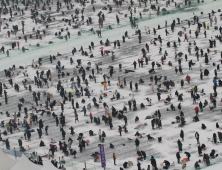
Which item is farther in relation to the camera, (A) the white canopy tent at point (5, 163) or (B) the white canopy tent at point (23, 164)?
(A) the white canopy tent at point (5, 163)

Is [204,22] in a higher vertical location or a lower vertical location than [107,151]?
higher

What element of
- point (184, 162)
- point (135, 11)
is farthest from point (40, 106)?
point (135, 11)

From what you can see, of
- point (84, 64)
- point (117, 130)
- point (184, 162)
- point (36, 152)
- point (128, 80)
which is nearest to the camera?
point (184, 162)

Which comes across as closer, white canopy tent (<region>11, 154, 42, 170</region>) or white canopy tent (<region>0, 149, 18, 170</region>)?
white canopy tent (<region>11, 154, 42, 170</region>)

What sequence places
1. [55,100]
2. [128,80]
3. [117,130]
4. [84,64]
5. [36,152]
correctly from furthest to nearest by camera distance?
[84,64], [128,80], [55,100], [117,130], [36,152]

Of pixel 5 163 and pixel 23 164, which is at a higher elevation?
pixel 23 164

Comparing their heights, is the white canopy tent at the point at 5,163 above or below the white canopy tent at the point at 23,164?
below

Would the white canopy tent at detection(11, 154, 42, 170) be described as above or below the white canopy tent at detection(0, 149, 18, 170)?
above

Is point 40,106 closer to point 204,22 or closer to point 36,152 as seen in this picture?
point 36,152

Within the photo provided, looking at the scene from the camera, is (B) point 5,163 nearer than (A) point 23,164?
No

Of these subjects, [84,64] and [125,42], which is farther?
[125,42]
